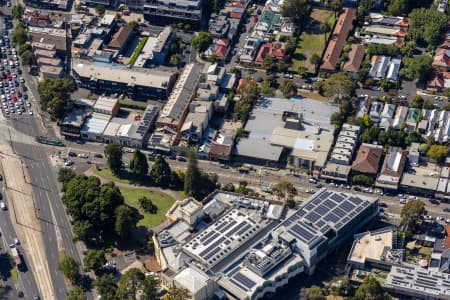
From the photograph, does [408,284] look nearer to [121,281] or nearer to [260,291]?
[260,291]

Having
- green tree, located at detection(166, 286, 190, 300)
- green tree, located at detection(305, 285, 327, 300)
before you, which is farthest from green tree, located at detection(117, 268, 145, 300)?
green tree, located at detection(305, 285, 327, 300)

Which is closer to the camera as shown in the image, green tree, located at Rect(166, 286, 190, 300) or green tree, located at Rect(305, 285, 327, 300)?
green tree, located at Rect(166, 286, 190, 300)

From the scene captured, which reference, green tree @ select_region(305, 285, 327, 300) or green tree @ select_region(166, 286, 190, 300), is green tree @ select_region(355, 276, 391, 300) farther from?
green tree @ select_region(166, 286, 190, 300)

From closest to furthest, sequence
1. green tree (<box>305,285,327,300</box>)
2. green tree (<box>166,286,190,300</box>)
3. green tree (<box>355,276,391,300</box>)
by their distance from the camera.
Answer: green tree (<box>166,286,190,300</box>)
green tree (<box>355,276,391,300</box>)
green tree (<box>305,285,327,300</box>)

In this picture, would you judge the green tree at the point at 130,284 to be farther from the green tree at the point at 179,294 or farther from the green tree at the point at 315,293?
the green tree at the point at 315,293

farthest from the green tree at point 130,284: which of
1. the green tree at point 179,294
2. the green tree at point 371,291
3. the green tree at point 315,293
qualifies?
the green tree at point 371,291

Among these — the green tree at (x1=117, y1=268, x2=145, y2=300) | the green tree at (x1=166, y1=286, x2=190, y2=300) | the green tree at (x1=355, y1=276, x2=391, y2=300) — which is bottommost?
the green tree at (x1=117, y1=268, x2=145, y2=300)
